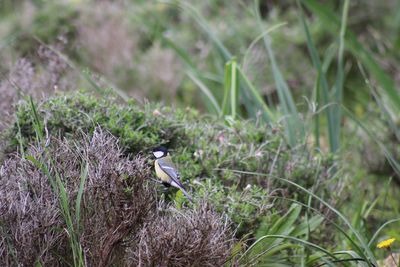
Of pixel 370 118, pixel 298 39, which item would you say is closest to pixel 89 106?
pixel 370 118

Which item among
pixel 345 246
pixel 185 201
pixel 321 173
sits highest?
pixel 185 201

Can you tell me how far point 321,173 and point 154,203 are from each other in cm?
159

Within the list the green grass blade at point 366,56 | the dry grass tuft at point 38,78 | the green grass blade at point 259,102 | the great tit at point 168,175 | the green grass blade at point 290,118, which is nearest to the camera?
the great tit at point 168,175

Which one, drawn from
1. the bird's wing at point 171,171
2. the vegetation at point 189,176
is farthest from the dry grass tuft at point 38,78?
the bird's wing at point 171,171

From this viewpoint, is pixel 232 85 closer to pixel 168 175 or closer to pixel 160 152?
pixel 160 152

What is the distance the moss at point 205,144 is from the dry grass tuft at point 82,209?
0.45 metres

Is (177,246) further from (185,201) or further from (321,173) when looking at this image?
(321,173)

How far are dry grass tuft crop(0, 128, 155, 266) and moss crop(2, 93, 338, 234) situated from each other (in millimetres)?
449

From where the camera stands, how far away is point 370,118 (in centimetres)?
685

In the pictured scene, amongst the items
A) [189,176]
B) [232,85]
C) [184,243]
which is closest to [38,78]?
[232,85]

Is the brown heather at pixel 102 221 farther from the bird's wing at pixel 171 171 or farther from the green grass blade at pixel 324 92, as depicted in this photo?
the green grass blade at pixel 324 92

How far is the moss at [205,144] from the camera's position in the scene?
149 inches

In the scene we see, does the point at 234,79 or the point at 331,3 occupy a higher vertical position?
the point at 234,79

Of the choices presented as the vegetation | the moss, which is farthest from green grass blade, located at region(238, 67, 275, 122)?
the moss
